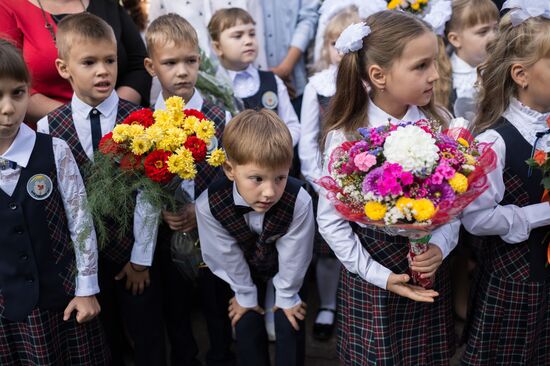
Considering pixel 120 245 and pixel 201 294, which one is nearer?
pixel 120 245

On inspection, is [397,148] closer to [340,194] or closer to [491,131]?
[340,194]

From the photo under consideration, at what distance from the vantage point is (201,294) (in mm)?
3326

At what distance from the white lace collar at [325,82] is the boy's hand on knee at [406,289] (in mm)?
1445

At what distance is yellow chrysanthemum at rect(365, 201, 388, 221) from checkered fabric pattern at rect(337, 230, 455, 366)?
52 centimetres

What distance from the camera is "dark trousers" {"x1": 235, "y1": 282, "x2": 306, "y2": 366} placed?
9.43 feet

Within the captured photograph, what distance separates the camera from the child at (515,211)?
258cm

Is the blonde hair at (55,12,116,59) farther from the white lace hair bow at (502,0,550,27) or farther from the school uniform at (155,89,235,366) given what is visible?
the white lace hair bow at (502,0,550,27)

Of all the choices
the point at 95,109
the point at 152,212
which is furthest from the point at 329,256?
the point at 95,109

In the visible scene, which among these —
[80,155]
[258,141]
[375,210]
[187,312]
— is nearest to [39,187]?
[80,155]

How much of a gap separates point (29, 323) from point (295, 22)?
2.77 meters

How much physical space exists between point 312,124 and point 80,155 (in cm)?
142

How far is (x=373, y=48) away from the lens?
2689 millimetres

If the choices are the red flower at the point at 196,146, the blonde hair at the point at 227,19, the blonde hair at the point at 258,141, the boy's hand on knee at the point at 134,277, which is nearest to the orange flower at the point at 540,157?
the blonde hair at the point at 258,141

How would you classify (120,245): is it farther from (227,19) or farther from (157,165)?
(227,19)
